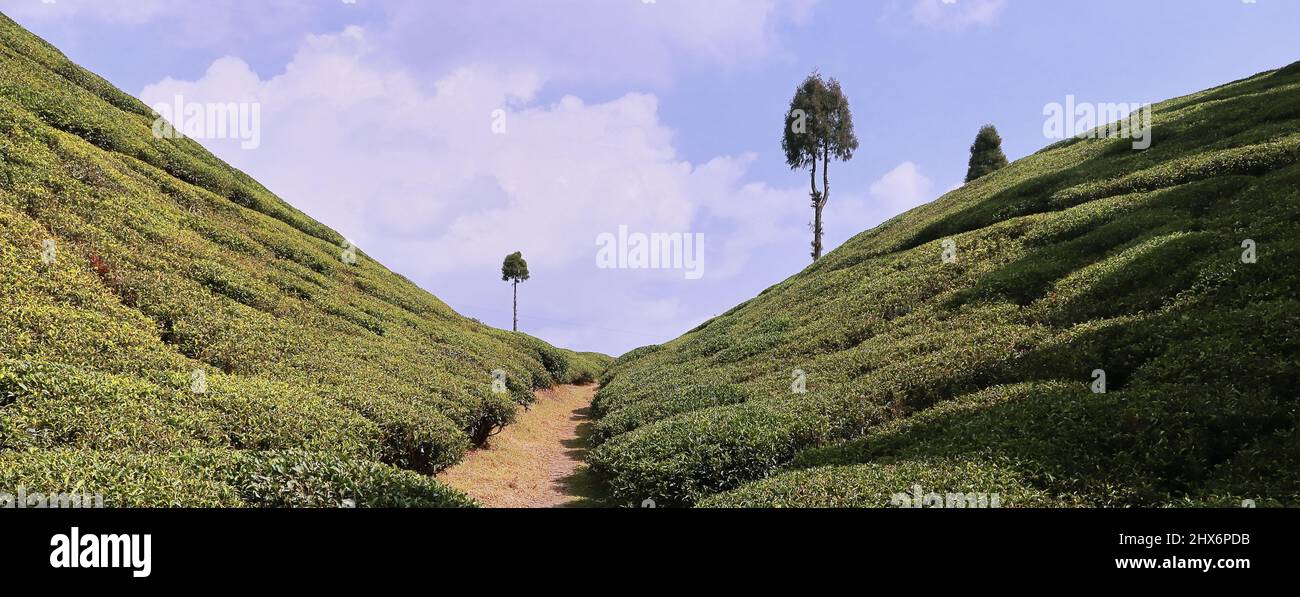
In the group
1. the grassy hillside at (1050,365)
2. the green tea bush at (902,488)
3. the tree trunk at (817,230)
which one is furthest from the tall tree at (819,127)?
the green tea bush at (902,488)

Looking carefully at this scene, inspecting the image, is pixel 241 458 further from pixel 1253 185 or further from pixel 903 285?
pixel 1253 185

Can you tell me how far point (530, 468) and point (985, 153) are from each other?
52229 mm

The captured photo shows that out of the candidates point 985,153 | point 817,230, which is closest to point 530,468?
point 817,230

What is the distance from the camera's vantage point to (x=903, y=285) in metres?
21.6

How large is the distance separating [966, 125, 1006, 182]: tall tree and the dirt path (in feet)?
149

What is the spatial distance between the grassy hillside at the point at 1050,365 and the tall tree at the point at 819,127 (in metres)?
27.8

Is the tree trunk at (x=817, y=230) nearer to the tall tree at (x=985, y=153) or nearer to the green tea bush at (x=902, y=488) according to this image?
the tall tree at (x=985, y=153)

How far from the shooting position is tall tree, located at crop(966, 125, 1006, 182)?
52.1 metres

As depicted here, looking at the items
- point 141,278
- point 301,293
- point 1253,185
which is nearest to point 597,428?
point 301,293

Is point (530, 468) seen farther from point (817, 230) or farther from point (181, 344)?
point (817, 230)

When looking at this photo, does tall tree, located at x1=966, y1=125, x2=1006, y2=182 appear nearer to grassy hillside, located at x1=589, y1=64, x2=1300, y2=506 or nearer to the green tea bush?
grassy hillside, located at x1=589, y1=64, x2=1300, y2=506

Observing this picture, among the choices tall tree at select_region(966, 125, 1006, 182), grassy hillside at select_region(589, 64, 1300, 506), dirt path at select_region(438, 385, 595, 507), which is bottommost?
dirt path at select_region(438, 385, 595, 507)

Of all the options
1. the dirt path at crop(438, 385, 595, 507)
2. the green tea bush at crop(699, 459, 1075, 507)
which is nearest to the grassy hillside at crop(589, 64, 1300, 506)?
the green tea bush at crop(699, 459, 1075, 507)
